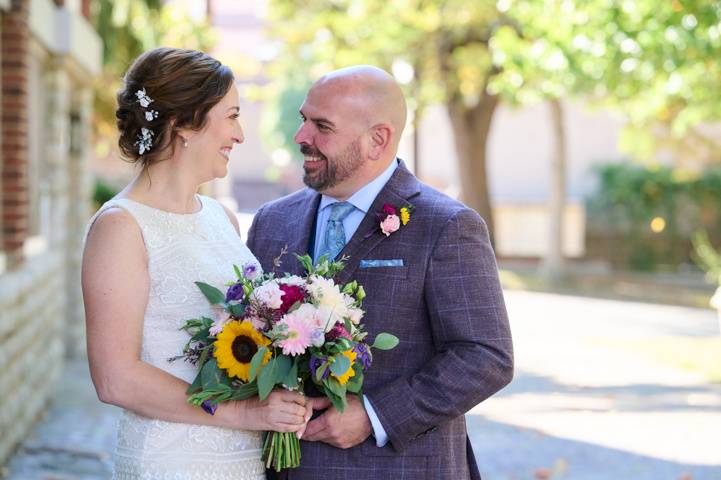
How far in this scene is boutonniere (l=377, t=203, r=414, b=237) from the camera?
4.01 metres

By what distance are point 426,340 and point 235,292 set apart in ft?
2.37

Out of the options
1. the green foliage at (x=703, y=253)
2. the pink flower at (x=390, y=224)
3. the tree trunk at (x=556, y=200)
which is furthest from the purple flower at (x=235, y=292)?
the tree trunk at (x=556, y=200)

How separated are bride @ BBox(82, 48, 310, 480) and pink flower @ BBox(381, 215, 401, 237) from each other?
1.69 ft

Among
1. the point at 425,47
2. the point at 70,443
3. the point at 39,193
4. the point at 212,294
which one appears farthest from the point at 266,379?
the point at 425,47

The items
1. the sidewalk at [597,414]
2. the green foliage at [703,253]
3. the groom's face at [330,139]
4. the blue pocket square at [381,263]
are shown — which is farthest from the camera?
the green foliage at [703,253]

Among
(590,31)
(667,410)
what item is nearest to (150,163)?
(667,410)

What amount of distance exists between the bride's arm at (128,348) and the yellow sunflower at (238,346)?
0.19 metres

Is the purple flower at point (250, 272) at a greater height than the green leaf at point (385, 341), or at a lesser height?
greater

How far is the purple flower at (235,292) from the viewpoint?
3.58m

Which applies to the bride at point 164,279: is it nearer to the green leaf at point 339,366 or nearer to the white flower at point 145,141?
the white flower at point 145,141

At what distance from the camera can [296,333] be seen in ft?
11.3

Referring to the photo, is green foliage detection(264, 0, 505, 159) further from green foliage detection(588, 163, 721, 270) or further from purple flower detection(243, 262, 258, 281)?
purple flower detection(243, 262, 258, 281)

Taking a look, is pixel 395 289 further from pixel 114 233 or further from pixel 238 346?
pixel 114 233

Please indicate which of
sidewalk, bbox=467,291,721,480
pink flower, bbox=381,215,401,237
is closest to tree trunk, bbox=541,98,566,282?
sidewalk, bbox=467,291,721,480
